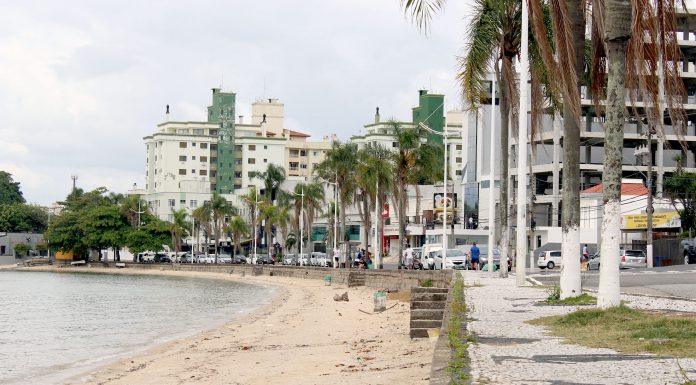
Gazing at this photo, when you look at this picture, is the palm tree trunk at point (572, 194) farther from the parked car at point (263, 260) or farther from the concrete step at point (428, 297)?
the parked car at point (263, 260)

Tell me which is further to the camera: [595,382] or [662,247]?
[662,247]

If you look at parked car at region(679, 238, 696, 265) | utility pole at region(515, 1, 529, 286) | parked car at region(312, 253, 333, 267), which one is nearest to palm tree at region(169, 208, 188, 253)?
parked car at region(312, 253, 333, 267)

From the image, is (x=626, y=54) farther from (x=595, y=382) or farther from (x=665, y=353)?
(x=595, y=382)

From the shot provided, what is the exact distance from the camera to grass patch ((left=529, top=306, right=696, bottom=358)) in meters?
11.8

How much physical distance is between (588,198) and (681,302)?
55514 millimetres

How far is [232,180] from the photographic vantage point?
174 metres

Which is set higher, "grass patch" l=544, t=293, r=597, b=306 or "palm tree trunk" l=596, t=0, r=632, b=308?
"palm tree trunk" l=596, t=0, r=632, b=308

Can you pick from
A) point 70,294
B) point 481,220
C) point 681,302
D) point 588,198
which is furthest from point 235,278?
point 681,302

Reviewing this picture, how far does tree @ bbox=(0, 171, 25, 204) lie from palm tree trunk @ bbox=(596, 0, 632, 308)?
185637 millimetres

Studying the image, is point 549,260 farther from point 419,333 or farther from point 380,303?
point 419,333

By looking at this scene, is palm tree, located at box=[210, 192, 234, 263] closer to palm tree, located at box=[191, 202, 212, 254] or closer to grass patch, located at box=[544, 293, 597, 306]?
palm tree, located at box=[191, 202, 212, 254]

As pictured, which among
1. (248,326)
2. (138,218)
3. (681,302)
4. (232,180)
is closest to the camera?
(681,302)

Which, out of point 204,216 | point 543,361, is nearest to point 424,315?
point 543,361

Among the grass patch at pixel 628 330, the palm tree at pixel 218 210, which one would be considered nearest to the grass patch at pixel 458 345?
the grass patch at pixel 628 330
